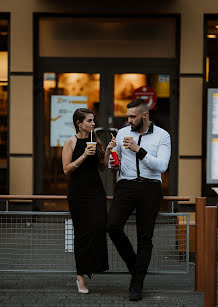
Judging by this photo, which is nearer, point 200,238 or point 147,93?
point 200,238

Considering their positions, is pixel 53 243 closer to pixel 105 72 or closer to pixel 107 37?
pixel 105 72

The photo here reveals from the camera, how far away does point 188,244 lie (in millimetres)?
6000

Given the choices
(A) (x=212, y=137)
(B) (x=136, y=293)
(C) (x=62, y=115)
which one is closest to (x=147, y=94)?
(A) (x=212, y=137)

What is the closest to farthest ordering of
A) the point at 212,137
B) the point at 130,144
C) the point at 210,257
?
the point at 210,257, the point at 130,144, the point at 212,137

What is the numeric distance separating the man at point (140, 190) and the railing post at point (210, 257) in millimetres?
748

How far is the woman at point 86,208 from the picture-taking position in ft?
18.7

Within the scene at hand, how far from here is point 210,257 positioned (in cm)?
499

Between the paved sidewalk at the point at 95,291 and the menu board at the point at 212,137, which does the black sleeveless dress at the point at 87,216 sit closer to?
the paved sidewalk at the point at 95,291

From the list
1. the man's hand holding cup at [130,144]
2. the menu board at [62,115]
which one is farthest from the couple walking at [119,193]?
the menu board at [62,115]

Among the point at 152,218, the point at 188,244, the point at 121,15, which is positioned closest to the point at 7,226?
the point at 152,218

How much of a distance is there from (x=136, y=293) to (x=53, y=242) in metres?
1.17

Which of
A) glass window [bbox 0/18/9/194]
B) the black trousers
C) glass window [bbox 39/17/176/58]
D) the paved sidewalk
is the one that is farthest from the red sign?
the black trousers

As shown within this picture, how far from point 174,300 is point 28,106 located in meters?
5.18

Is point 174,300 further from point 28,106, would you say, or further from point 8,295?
point 28,106
